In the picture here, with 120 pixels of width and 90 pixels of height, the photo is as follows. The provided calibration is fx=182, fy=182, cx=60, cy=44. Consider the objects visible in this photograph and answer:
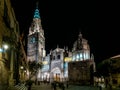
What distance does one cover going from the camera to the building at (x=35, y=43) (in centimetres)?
8494

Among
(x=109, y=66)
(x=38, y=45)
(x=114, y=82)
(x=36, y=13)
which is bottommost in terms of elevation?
(x=114, y=82)

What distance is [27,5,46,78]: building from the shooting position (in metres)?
84.9

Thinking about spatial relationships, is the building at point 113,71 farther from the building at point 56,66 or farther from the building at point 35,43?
the building at point 35,43

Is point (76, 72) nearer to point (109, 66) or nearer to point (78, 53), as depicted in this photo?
point (78, 53)

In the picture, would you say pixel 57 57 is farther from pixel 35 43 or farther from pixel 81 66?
pixel 81 66

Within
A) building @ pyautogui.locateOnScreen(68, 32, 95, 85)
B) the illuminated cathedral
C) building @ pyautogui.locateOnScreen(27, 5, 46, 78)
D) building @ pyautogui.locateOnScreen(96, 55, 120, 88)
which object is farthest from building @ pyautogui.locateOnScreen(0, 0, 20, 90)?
building @ pyautogui.locateOnScreen(27, 5, 46, 78)

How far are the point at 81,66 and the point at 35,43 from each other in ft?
94.3

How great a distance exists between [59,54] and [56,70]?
727 centimetres

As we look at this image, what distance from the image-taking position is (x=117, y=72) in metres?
42.0

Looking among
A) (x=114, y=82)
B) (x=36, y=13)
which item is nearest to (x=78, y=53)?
(x=114, y=82)

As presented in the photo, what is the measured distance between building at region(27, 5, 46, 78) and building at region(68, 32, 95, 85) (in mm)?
18656

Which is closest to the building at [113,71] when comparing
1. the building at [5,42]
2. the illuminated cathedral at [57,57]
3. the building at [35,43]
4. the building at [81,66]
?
the building at [81,66]

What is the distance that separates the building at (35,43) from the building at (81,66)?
734 inches

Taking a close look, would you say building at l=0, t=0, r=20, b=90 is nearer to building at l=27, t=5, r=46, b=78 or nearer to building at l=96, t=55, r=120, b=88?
building at l=96, t=55, r=120, b=88
